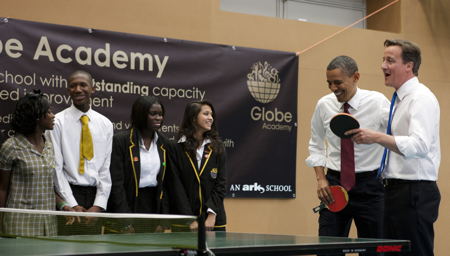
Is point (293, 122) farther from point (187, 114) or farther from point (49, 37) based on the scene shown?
point (49, 37)

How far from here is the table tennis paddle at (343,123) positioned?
431 cm

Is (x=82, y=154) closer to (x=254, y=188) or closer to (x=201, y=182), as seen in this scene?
(x=201, y=182)

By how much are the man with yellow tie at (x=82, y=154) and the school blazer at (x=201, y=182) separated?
2.15 feet

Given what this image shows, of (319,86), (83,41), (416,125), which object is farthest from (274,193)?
(416,125)

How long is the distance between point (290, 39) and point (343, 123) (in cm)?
342

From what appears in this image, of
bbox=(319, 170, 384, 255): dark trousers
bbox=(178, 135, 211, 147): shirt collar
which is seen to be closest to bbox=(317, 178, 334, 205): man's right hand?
bbox=(319, 170, 384, 255): dark trousers

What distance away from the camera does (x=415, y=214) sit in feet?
13.7

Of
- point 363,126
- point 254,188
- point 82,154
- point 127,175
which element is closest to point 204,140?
point 127,175

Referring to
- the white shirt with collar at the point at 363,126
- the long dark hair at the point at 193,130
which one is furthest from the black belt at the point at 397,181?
the long dark hair at the point at 193,130

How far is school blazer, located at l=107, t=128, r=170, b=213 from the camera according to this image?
5.60m

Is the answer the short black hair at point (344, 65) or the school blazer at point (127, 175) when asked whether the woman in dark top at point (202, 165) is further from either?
the short black hair at point (344, 65)

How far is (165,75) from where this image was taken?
685 centimetres

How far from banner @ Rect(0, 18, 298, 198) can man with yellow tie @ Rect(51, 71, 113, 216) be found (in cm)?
67

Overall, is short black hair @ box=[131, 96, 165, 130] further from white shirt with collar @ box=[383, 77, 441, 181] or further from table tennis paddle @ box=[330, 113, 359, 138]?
white shirt with collar @ box=[383, 77, 441, 181]
